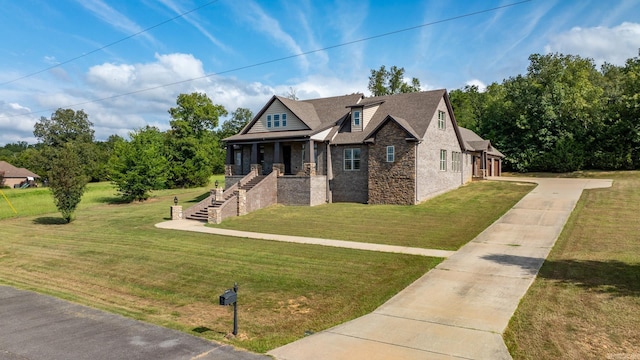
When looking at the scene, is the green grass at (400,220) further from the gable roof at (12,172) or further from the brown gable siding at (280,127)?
the gable roof at (12,172)

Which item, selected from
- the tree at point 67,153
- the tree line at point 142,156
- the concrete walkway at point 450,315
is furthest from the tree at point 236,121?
the concrete walkway at point 450,315

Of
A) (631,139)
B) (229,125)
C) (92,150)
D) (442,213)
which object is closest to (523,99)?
(631,139)

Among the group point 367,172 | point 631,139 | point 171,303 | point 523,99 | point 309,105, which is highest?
point 523,99

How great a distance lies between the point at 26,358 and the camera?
6289 mm

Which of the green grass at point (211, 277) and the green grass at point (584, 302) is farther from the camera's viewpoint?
the green grass at point (211, 277)

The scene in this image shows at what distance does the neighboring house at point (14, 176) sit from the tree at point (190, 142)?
4227 cm

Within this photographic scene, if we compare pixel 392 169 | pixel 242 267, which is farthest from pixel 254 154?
pixel 242 267

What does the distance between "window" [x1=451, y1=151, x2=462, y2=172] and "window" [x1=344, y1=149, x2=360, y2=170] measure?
898cm

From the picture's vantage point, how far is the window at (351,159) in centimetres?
2723

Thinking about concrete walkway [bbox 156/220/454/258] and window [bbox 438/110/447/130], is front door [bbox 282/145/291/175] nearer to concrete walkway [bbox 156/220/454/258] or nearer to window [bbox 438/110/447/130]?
concrete walkway [bbox 156/220/454/258]

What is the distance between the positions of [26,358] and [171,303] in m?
3.20

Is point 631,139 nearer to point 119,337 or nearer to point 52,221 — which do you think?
point 119,337

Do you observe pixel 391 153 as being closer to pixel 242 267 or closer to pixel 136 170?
pixel 242 267

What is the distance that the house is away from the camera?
2498 centimetres
